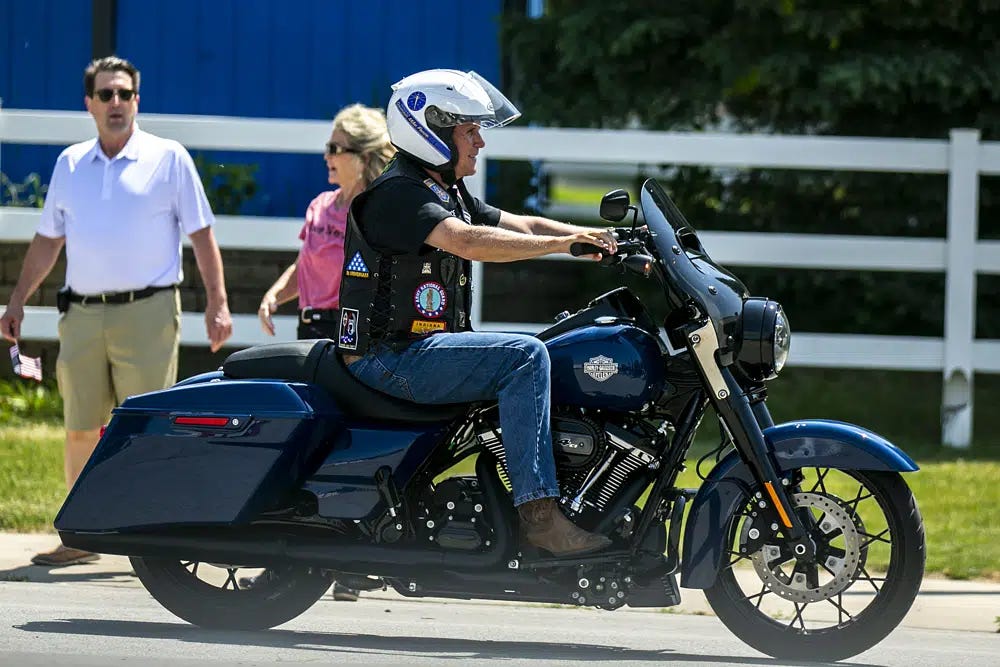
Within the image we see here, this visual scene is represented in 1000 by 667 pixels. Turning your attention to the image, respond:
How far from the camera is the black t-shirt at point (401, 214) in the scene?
18.6 ft

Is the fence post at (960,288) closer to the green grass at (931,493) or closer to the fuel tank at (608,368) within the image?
the green grass at (931,493)

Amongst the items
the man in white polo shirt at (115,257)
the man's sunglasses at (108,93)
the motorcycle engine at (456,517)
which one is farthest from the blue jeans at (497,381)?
the man's sunglasses at (108,93)

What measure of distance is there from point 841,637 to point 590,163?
5.21 m

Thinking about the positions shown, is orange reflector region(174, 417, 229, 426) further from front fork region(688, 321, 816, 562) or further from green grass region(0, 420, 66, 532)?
green grass region(0, 420, 66, 532)

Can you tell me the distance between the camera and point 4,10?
13.1 meters

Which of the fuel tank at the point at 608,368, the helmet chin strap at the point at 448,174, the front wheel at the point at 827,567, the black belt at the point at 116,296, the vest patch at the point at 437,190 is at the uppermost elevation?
the helmet chin strap at the point at 448,174

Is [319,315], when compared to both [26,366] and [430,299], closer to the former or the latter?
[26,366]

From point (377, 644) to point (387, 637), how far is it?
0.20 meters

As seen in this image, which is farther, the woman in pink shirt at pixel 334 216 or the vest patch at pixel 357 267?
the woman in pink shirt at pixel 334 216

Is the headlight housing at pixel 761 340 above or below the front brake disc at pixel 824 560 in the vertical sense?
above

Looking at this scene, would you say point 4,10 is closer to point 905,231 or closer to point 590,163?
point 590,163

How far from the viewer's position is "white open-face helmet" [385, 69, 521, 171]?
5809 millimetres

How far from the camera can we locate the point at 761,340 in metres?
5.66

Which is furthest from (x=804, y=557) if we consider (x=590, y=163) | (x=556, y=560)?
(x=590, y=163)
